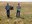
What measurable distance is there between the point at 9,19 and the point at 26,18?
0.45 ft

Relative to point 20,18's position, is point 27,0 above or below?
above

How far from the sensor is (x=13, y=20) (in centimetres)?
83

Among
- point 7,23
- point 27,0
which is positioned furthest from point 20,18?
point 27,0

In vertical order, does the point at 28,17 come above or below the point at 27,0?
below

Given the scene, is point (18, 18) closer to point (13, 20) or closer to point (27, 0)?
point (13, 20)

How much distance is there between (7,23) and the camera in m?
0.79

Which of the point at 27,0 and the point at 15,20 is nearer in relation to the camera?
the point at 15,20

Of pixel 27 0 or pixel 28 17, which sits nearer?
pixel 28 17

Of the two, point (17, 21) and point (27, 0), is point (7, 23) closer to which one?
point (17, 21)

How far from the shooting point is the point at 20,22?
811 mm

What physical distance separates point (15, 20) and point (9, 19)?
49 millimetres

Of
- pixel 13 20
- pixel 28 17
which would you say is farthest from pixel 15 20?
pixel 28 17

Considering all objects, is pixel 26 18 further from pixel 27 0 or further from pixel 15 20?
pixel 27 0

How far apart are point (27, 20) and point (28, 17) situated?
0.05 metres
